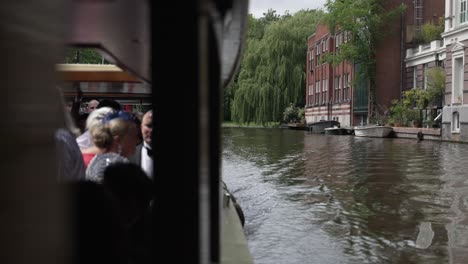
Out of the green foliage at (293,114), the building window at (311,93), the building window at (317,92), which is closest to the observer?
the green foliage at (293,114)

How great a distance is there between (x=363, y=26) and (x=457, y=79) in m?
12.8

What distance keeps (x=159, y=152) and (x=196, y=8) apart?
12.6 inches

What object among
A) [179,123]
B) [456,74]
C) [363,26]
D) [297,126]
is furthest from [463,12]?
[179,123]

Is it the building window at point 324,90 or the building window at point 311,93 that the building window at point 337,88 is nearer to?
the building window at point 324,90

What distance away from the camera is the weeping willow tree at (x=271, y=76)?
50.2 meters

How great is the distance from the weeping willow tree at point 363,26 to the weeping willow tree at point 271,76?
624 centimetres

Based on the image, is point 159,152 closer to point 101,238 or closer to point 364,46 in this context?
point 101,238

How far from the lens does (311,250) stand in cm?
780

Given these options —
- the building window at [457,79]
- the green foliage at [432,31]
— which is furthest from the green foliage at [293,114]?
the building window at [457,79]

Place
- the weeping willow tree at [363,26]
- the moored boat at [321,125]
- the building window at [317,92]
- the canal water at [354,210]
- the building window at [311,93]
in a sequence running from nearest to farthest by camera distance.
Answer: the canal water at [354,210] → the weeping willow tree at [363,26] → the moored boat at [321,125] → the building window at [317,92] → the building window at [311,93]

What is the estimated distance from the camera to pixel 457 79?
33.1 m

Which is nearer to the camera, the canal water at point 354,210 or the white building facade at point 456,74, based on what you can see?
the canal water at point 354,210

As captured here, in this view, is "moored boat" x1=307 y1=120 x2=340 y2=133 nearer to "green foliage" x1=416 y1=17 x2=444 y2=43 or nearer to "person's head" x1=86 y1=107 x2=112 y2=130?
"green foliage" x1=416 y1=17 x2=444 y2=43

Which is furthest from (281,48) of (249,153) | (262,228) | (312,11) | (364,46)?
(262,228)
